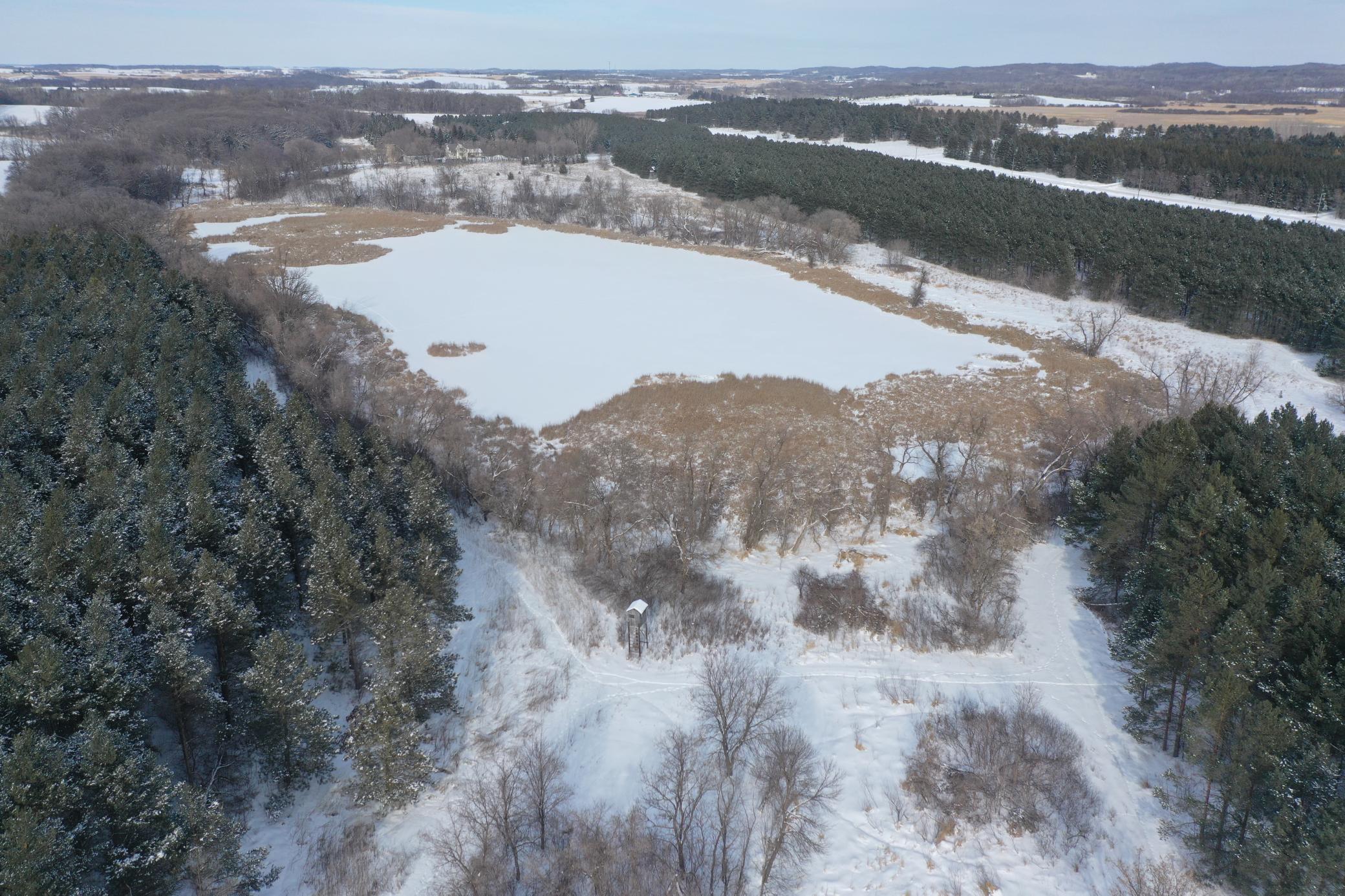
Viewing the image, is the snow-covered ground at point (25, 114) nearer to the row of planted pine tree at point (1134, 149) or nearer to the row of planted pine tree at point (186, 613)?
the row of planted pine tree at point (1134, 149)

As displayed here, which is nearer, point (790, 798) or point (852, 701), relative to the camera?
point (790, 798)

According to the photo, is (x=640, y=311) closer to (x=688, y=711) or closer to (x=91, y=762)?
(x=688, y=711)

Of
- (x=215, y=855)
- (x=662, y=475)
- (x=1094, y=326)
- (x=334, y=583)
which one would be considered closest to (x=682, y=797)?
(x=215, y=855)

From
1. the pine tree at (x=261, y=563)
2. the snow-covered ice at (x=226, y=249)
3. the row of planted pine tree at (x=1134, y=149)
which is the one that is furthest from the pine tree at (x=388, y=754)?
the row of planted pine tree at (x=1134, y=149)

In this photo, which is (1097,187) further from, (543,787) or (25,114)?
(25,114)

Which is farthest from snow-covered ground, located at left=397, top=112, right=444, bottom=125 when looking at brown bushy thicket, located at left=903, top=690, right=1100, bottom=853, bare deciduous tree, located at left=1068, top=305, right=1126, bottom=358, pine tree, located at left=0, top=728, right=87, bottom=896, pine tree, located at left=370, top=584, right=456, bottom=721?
brown bushy thicket, located at left=903, top=690, right=1100, bottom=853

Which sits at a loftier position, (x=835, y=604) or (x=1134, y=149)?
(x=1134, y=149)

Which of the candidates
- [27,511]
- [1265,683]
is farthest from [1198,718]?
[27,511]
